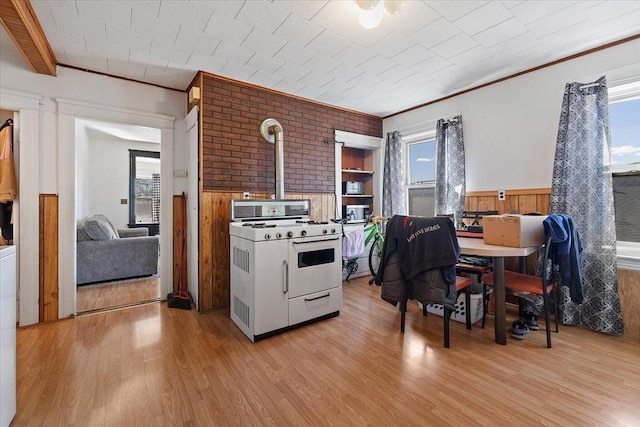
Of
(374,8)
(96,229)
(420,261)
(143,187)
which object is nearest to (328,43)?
(374,8)

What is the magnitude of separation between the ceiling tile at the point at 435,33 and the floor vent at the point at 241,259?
2.38 m

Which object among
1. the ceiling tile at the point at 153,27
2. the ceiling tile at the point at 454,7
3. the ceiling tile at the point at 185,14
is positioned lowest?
the ceiling tile at the point at 185,14

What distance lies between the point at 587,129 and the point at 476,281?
1677mm

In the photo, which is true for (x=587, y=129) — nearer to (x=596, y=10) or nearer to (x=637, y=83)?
(x=637, y=83)

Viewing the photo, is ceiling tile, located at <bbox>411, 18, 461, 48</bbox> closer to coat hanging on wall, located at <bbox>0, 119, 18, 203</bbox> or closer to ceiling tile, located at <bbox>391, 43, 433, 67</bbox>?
ceiling tile, located at <bbox>391, 43, 433, 67</bbox>

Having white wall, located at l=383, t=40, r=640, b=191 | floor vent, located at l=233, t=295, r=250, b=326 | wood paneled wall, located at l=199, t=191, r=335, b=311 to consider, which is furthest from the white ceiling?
floor vent, located at l=233, t=295, r=250, b=326

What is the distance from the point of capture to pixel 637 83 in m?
2.41

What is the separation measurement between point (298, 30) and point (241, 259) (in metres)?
2.01

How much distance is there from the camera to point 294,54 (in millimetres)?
2662

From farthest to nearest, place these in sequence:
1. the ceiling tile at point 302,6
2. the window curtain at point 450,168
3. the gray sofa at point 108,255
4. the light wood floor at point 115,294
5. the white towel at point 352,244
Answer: the white towel at point 352,244 < the gray sofa at point 108,255 < the window curtain at point 450,168 < the light wood floor at point 115,294 < the ceiling tile at point 302,6

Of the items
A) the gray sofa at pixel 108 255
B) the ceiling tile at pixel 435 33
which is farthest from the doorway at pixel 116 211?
the ceiling tile at pixel 435 33

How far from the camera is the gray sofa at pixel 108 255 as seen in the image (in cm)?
387

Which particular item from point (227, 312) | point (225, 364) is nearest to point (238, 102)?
point (227, 312)

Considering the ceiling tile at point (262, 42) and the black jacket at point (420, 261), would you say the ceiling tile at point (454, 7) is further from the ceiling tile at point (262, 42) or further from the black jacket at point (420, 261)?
the black jacket at point (420, 261)
